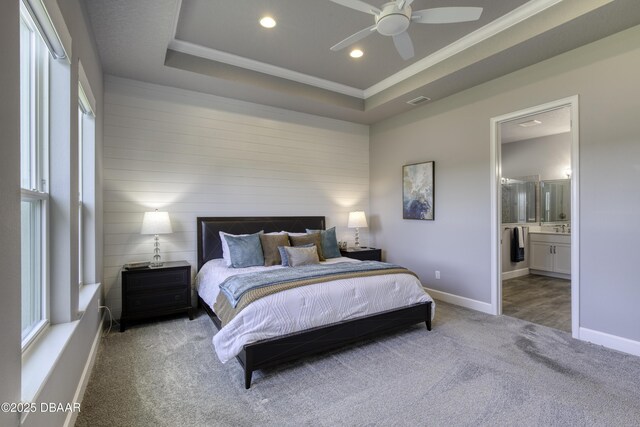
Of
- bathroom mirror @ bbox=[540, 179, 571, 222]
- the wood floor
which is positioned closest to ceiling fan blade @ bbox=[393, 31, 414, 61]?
the wood floor

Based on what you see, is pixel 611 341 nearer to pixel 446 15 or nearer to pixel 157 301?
pixel 446 15

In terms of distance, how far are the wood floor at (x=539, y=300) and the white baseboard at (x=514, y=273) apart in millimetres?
88

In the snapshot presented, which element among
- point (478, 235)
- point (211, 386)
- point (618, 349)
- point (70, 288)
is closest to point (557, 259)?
point (478, 235)

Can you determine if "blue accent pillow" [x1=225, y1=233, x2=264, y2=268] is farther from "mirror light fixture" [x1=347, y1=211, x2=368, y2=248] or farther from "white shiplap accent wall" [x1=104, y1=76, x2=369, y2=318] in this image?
"mirror light fixture" [x1=347, y1=211, x2=368, y2=248]

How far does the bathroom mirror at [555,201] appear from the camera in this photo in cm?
641

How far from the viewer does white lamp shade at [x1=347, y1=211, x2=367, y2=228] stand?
5148 mm

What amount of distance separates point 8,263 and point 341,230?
466cm

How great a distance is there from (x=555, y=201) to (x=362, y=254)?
4.63m

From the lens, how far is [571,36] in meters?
2.90

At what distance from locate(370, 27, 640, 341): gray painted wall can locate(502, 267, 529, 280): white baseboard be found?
219 cm

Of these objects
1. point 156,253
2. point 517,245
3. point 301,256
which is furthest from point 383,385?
point 517,245

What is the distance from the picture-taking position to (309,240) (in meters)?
4.28

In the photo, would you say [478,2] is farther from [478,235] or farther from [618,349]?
[618,349]

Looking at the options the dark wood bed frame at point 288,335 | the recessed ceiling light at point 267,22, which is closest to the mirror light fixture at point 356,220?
the dark wood bed frame at point 288,335
